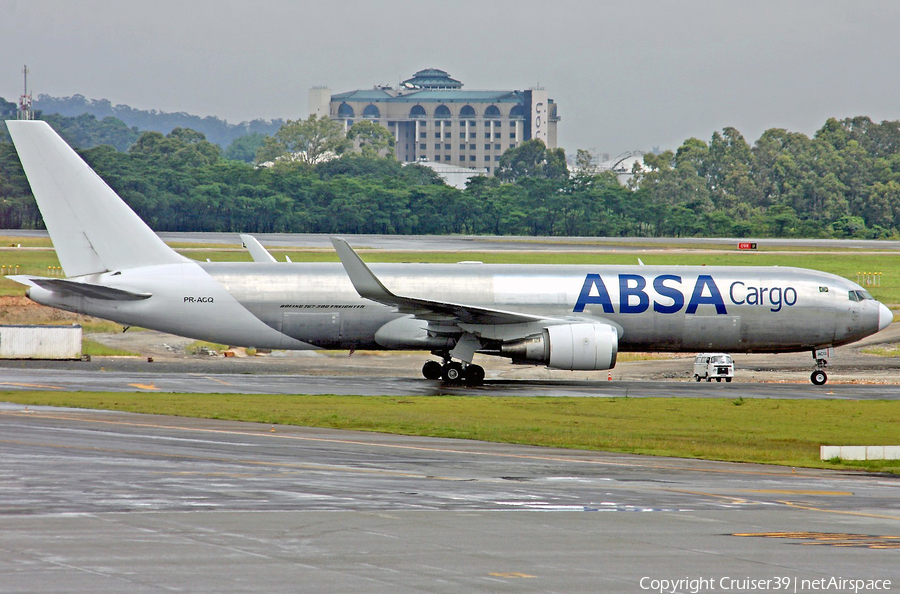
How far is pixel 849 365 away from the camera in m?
41.9

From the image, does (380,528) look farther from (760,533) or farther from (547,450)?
(547,450)

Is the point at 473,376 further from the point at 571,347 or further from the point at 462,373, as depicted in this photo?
the point at 571,347

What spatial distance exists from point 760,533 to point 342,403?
16455 mm

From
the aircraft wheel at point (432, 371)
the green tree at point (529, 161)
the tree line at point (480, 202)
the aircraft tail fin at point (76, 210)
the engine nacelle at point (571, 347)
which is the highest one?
the green tree at point (529, 161)

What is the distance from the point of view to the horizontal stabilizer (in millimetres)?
31516

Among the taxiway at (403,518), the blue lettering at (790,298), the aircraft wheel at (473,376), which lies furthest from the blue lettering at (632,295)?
the taxiway at (403,518)

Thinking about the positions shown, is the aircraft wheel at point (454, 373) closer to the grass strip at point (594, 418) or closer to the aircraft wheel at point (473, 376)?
the aircraft wheel at point (473, 376)

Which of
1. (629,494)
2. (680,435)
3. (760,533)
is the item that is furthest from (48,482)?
(680,435)

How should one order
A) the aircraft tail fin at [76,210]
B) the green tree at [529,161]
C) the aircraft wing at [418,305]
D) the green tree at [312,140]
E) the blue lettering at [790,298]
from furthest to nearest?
the green tree at [312,140], the green tree at [529,161], the blue lettering at [790,298], the aircraft tail fin at [76,210], the aircraft wing at [418,305]

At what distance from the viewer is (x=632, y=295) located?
3400cm

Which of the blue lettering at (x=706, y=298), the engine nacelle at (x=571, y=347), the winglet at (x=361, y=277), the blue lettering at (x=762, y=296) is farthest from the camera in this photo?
the blue lettering at (x=762, y=296)

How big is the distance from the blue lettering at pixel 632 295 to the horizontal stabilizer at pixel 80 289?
15656mm

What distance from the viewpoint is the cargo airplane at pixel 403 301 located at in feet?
106

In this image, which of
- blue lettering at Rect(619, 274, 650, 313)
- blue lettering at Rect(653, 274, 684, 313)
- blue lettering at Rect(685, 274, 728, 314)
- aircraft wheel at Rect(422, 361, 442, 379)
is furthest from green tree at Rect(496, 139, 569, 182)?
aircraft wheel at Rect(422, 361, 442, 379)
